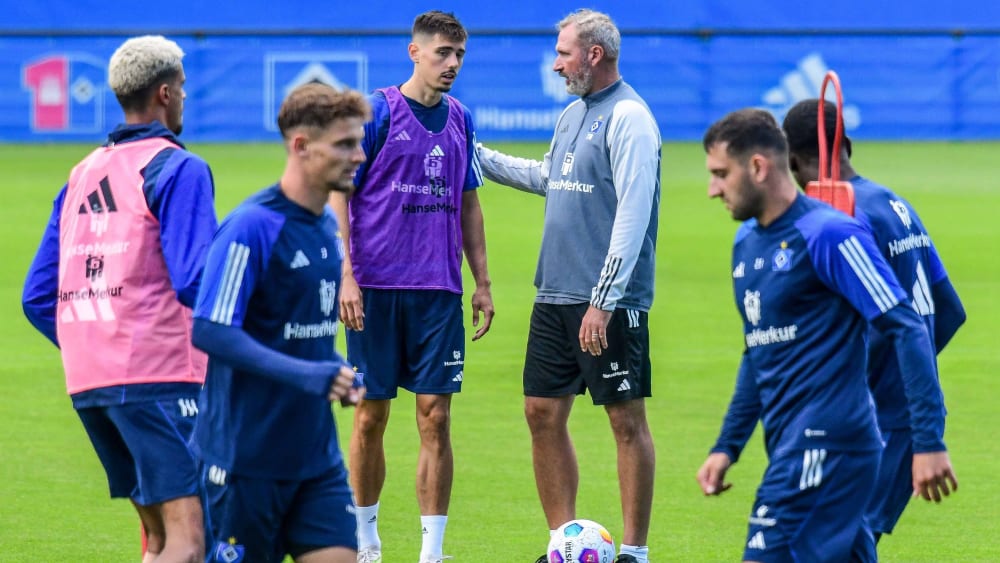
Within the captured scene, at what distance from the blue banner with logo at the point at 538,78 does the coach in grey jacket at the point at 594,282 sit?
22.9 metres

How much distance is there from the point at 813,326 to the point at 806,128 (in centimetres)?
101

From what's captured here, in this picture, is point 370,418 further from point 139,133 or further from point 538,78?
point 538,78

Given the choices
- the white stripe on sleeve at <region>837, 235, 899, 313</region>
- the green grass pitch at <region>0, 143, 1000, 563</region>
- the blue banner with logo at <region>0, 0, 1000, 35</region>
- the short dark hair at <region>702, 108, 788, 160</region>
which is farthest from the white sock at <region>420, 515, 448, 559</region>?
the blue banner with logo at <region>0, 0, 1000, 35</region>

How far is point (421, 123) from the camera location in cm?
864

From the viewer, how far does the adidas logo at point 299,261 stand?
5.63m

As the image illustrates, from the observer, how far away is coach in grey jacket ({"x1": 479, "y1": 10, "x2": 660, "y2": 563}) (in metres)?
7.90

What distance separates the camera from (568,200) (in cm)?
818

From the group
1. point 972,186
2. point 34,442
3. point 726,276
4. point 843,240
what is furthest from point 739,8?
point 843,240

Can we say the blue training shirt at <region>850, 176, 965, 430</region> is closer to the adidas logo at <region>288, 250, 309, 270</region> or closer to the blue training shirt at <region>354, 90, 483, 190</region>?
the adidas logo at <region>288, 250, 309, 270</region>

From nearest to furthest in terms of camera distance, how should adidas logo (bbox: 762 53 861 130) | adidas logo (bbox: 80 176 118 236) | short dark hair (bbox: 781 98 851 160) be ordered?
adidas logo (bbox: 80 176 118 236) → short dark hair (bbox: 781 98 851 160) → adidas logo (bbox: 762 53 861 130)

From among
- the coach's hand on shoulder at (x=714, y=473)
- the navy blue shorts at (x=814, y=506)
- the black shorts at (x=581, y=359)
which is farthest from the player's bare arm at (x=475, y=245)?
the navy blue shorts at (x=814, y=506)

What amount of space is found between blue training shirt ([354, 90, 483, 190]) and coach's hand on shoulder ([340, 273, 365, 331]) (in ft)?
2.03

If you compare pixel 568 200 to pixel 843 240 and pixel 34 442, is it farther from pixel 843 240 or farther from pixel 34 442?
pixel 34 442

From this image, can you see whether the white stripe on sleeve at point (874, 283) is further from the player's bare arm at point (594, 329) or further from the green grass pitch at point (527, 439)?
the green grass pitch at point (527, 439)
